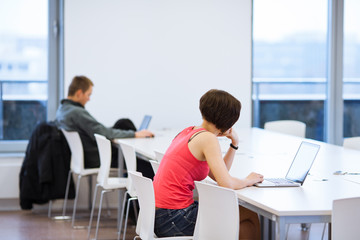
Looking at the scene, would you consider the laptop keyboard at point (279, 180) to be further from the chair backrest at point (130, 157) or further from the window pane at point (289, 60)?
the window pane at point (289, 60)

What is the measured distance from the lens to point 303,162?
117 inches

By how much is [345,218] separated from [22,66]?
469cm

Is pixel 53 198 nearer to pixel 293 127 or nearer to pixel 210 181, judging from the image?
pixel 293 127

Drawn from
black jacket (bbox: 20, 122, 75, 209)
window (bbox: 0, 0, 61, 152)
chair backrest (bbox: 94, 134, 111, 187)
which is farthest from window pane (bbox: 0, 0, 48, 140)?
chair backrest (bbox: 94, 134, 111, 187)

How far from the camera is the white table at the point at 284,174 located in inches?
93.9

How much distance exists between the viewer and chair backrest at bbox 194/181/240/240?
2.54 metres

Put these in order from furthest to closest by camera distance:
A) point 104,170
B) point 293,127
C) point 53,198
Result: point 293,127 < point 53,198 < point 104,170

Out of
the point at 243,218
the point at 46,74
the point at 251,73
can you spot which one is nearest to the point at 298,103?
the point at 251,73

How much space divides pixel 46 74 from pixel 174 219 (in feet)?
12.4

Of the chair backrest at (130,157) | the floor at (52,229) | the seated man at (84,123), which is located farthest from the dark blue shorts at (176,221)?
the seated man at (84,123)

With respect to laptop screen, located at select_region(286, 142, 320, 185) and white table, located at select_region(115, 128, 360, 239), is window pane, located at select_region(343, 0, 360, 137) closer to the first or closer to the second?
white table, located at select_region(115, 128, 360, 239)

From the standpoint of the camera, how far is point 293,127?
617cm

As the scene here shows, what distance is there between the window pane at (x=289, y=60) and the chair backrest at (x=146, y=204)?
398 cm

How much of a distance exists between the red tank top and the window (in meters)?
3.57
